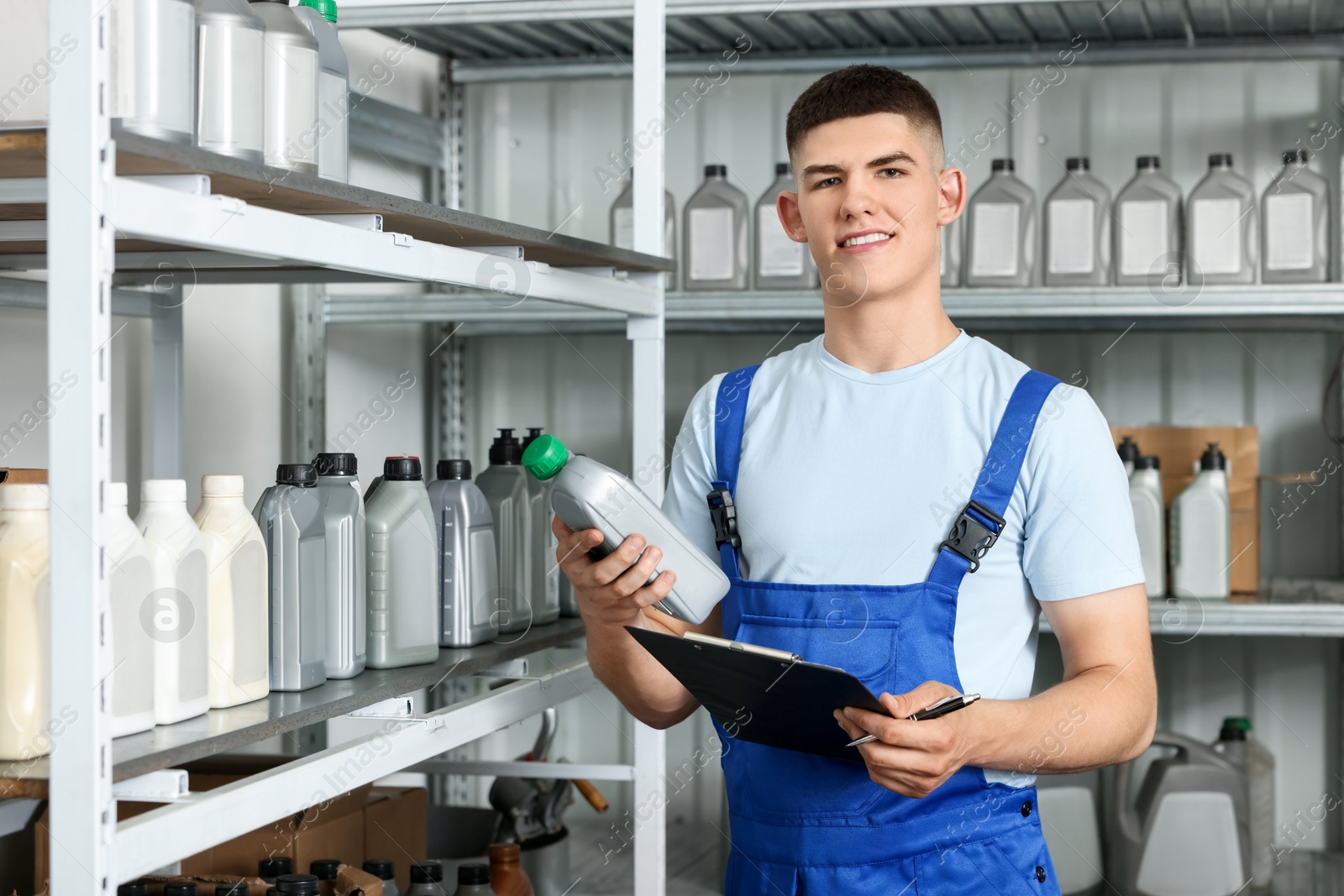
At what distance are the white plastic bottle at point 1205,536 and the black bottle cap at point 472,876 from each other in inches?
50.9

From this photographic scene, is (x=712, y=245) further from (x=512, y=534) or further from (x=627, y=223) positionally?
(x=512, y=534)

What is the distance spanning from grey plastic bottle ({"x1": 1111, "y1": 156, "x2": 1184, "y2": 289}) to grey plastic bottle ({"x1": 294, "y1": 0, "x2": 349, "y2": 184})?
1.48 m

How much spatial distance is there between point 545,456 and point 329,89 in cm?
44

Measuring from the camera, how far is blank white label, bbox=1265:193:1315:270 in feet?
7.32

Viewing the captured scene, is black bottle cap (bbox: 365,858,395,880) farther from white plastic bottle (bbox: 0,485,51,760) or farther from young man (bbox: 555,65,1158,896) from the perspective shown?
white plastic bottle (bbox: 0,485,51,760)

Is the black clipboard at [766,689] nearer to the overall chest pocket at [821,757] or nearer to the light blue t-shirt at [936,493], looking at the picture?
the overall chest pocket at [821,757]

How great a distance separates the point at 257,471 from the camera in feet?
7.01

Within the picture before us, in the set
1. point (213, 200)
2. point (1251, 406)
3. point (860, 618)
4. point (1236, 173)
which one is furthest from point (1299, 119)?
point (213, 200)

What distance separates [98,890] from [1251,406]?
2259 millimetres

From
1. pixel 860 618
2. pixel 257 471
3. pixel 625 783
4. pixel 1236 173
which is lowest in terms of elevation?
pixel 625 783

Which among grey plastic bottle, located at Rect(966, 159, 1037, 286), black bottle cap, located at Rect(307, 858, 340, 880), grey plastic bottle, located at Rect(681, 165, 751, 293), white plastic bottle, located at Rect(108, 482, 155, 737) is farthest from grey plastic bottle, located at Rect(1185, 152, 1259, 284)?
white plastic bottle, located at Rect(108, 482, 155, 737)

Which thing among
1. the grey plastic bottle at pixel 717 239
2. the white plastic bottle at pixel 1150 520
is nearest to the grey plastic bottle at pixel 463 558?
the grey plastic bottle at pixel 717 239

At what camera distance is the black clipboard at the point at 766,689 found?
1.11 m

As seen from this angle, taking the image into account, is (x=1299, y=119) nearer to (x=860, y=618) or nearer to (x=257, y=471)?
(x=860, y=618)
